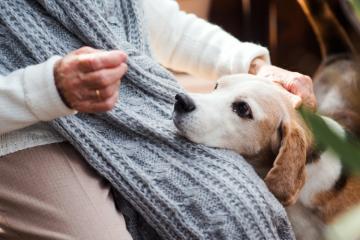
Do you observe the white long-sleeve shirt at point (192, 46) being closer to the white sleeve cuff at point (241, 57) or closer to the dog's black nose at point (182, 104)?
the white sleeve cuff at point (241, 57)

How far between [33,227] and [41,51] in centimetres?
29

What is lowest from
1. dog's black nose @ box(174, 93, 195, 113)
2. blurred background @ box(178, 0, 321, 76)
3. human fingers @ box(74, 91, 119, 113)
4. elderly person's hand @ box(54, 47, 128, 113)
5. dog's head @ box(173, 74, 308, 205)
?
blurred background @ box(178, 0, 321, 76)

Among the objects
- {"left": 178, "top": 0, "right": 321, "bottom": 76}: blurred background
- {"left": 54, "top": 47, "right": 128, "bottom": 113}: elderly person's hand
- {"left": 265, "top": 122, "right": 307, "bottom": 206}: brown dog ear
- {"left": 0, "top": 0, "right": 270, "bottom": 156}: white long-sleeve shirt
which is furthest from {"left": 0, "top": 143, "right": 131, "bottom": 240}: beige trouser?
{"left": 178, "top": 0, "right": 321, "bottom": 76}: blurred background

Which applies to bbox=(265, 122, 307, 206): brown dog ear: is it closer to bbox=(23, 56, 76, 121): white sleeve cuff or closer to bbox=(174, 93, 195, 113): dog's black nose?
bbox=(174, 93, 195, 113): dog's black nose

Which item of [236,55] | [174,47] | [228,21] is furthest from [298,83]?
[228,21]

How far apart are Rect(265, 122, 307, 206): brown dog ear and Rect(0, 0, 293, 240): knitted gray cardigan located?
0.07m

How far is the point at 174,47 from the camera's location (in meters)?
1.30

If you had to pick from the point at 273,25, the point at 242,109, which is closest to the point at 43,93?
the point at 242,109

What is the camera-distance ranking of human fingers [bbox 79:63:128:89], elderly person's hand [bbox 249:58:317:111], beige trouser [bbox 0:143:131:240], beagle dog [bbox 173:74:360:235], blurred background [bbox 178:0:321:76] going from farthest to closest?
blurred background [bbox 178:0:321:76], elderly person's hand [bbox 249:58:317:111], beagle dog [bbox 173:74:360:235], beige trouser [bbox 0:143:131:240], human fingers [bbox 79:63:128:89]

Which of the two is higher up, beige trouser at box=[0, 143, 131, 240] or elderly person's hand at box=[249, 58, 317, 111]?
elderly person's hand at box=[249, 58, 317, 111]

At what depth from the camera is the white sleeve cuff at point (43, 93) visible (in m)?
0.82

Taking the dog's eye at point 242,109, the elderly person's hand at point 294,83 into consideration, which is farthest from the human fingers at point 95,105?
the elderly person's hand at point 294,83

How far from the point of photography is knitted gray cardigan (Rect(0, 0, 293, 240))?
907 millimetres

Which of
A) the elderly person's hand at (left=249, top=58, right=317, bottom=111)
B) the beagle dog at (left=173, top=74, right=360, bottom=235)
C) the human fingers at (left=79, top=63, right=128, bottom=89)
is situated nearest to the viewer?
the human fingers at (left=79, top=63, right=128, bottom=89)
